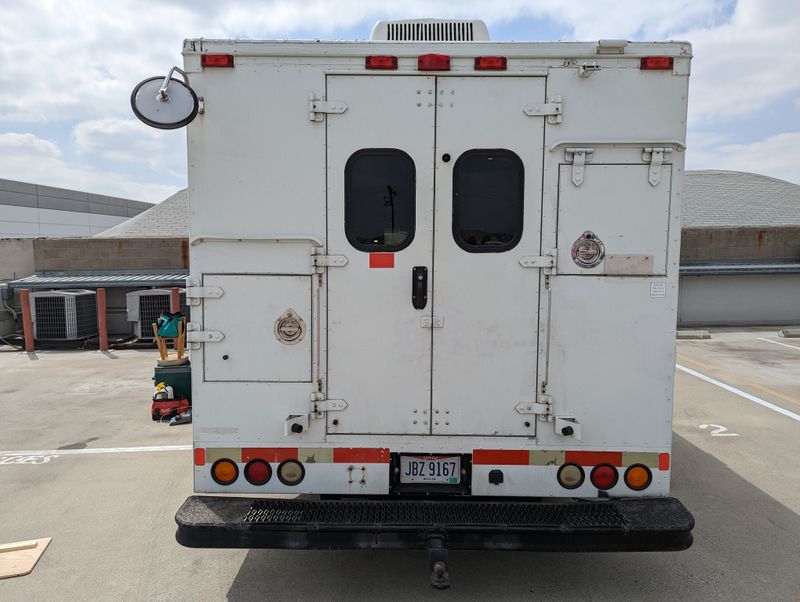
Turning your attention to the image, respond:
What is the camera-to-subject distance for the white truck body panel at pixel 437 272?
294cm

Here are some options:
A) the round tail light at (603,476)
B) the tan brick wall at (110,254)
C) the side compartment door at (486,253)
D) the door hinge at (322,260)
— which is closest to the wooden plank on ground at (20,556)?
the door hinge at (322,260)

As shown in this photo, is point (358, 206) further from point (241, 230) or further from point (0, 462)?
point (0, 462)

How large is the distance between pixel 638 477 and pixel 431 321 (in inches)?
57.3

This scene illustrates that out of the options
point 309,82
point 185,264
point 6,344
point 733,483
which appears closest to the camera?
point 309,82

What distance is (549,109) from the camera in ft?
9.61

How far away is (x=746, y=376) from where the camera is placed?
30.5 ft

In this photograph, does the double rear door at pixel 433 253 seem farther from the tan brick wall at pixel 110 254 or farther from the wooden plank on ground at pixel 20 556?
the tan brick wall at pixel 110 254

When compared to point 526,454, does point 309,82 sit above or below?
above

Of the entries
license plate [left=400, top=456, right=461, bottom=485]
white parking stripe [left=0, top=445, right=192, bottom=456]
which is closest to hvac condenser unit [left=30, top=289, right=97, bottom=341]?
A: white parking stripe [left=0, top=445, right=192, bottom=456]

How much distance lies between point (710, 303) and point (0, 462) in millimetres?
16582

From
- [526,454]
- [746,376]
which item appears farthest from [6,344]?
[746,376]

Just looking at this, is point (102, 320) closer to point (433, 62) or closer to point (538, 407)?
point (433, 62)

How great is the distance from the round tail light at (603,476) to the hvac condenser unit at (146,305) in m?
11.1

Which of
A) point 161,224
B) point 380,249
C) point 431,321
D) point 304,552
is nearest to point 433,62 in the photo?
point 380,249
